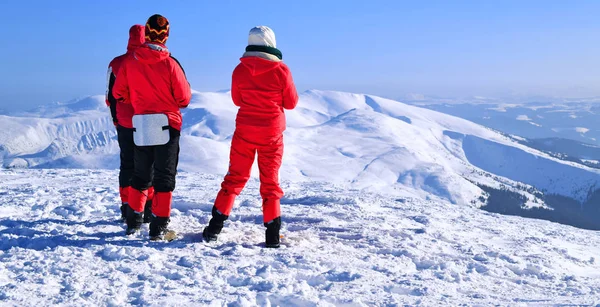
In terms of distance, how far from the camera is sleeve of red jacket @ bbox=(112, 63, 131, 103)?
5.57m

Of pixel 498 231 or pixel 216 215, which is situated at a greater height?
pixel 216 215

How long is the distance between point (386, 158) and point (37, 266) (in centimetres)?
19169

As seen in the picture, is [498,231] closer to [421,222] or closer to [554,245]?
[554,245]

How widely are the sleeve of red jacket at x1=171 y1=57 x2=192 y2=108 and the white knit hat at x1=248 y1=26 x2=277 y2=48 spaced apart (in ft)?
3.29

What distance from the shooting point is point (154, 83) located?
547 cm

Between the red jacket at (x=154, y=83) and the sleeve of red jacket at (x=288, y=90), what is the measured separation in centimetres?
133

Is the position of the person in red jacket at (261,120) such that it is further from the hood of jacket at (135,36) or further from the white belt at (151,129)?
the hood of jacket at (135,36)

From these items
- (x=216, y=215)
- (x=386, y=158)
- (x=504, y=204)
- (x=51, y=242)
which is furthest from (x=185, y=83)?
(x=386, y=158)

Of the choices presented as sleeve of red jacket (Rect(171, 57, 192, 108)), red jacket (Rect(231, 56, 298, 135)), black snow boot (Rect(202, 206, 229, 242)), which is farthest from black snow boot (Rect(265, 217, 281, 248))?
sleeve of red jacket (Rect(171, 57, 192, 108))

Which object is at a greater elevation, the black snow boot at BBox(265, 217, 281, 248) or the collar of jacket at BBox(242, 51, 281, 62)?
the collar of jacket at BBox(242, 51, 281, 62)

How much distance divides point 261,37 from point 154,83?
153 cm

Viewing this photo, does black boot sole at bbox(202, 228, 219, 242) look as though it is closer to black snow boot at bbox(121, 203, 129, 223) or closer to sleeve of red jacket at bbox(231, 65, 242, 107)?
black snow boot at bbox(121, 203, 129, 223)

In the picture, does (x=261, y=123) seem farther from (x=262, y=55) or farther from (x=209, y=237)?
(x=209, y=237)

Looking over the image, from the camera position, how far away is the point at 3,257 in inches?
191
